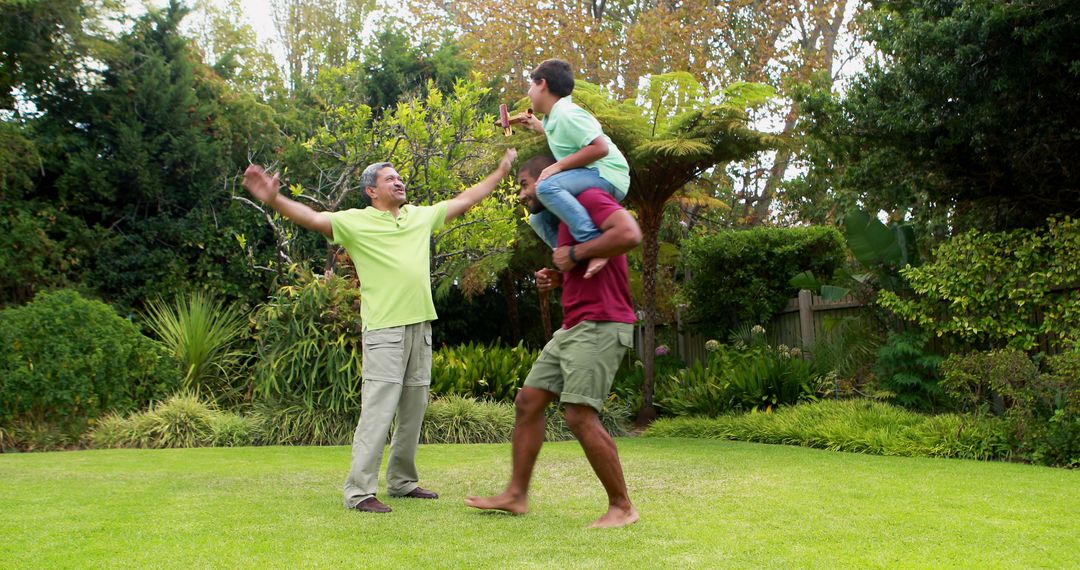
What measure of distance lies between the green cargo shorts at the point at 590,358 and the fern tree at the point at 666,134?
6.63 metres

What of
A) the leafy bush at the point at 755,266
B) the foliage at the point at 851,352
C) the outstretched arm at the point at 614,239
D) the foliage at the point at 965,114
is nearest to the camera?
the outstretched arm at the point at 614,239

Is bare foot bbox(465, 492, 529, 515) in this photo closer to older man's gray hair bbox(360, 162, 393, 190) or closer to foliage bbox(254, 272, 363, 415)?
older man's gray hair bbox(360, 162, 393, 190)

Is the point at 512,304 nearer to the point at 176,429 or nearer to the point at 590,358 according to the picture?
the point at 176,429

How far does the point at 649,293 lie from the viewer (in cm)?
1149

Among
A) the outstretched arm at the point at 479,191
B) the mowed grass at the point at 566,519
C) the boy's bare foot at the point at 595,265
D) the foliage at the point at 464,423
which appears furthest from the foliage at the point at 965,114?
the boy's bare foot at the point at 595,265

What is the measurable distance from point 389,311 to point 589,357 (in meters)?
1.26

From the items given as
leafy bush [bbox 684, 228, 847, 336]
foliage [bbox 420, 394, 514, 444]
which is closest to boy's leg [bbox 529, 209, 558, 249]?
foliage [bbox 420, 394, 514, 444]

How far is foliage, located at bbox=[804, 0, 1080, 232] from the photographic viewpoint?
7825 mm

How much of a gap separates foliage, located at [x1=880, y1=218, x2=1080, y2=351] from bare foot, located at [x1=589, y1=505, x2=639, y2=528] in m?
5.71

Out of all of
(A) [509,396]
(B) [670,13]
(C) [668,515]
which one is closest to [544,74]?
(C) [668,515]

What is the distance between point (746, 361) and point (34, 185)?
10.1m

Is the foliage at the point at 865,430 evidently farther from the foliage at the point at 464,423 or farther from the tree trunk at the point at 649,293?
the foliage at the point at 464,423

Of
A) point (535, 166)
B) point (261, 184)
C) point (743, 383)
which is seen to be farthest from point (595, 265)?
point (743, 383)

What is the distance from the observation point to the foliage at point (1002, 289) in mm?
8305
